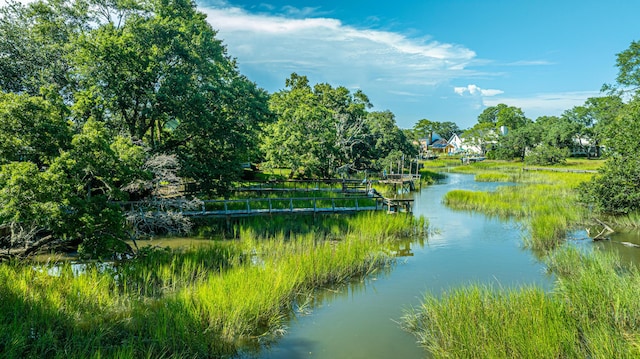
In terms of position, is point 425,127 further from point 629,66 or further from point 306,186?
point 306,186

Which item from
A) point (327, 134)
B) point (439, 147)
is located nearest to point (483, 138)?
point (439, 147)

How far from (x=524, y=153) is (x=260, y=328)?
3016 inches

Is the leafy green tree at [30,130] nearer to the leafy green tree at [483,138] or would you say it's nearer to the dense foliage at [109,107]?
the dense foliage at [109,107]

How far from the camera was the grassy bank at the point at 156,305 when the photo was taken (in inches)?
243

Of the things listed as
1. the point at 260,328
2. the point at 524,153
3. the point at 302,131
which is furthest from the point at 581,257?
the point at 524,153

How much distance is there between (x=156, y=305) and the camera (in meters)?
8.18

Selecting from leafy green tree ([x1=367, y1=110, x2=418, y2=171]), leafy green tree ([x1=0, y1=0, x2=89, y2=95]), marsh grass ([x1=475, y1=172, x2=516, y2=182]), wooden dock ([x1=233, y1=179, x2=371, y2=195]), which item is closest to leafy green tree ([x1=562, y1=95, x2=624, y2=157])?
marsh grass ([x1=475, y1=172, x2=516, y2=182])

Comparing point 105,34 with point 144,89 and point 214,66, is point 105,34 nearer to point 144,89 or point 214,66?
point 144,89

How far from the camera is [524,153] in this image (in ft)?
236

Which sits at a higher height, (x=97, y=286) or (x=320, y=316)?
(x=97, y=286)

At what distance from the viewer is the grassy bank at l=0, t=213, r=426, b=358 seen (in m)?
6.18

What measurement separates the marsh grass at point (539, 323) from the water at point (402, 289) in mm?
826

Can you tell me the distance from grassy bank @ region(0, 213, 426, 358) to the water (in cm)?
70

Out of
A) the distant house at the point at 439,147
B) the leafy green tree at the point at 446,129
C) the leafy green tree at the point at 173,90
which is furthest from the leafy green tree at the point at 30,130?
the leafy green tree at the point at 446,129
